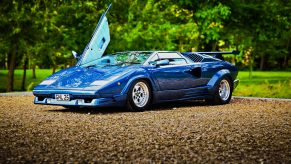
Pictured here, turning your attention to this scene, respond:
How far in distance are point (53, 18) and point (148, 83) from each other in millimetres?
13509

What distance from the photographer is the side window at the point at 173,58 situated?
10436 mm

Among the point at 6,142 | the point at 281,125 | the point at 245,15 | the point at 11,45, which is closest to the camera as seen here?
the point at 6,142

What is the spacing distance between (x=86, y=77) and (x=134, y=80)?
0.89m

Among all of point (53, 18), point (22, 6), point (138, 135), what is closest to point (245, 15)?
point (53, 18)

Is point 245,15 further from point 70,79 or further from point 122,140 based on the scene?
point 122,140

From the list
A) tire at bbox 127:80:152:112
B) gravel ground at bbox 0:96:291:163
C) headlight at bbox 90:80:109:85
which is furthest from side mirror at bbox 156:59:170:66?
headlight at bbox 90:80:109:85

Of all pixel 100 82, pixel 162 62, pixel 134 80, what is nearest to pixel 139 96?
pixel 134 80

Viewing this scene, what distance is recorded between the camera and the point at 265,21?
20.2m

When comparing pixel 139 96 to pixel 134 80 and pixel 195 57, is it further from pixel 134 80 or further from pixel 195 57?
pixel 195 57

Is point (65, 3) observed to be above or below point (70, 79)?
above

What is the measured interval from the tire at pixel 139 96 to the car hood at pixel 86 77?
1.05ft

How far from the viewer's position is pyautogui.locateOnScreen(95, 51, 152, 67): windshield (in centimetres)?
1008

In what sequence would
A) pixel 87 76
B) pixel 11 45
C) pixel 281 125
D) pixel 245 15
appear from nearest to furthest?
pixel 281 125, pixel 87 76, pixel 245 15, pixel 11 45

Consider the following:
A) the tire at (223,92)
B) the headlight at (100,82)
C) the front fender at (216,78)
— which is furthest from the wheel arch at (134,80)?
the tire at (223,92)
